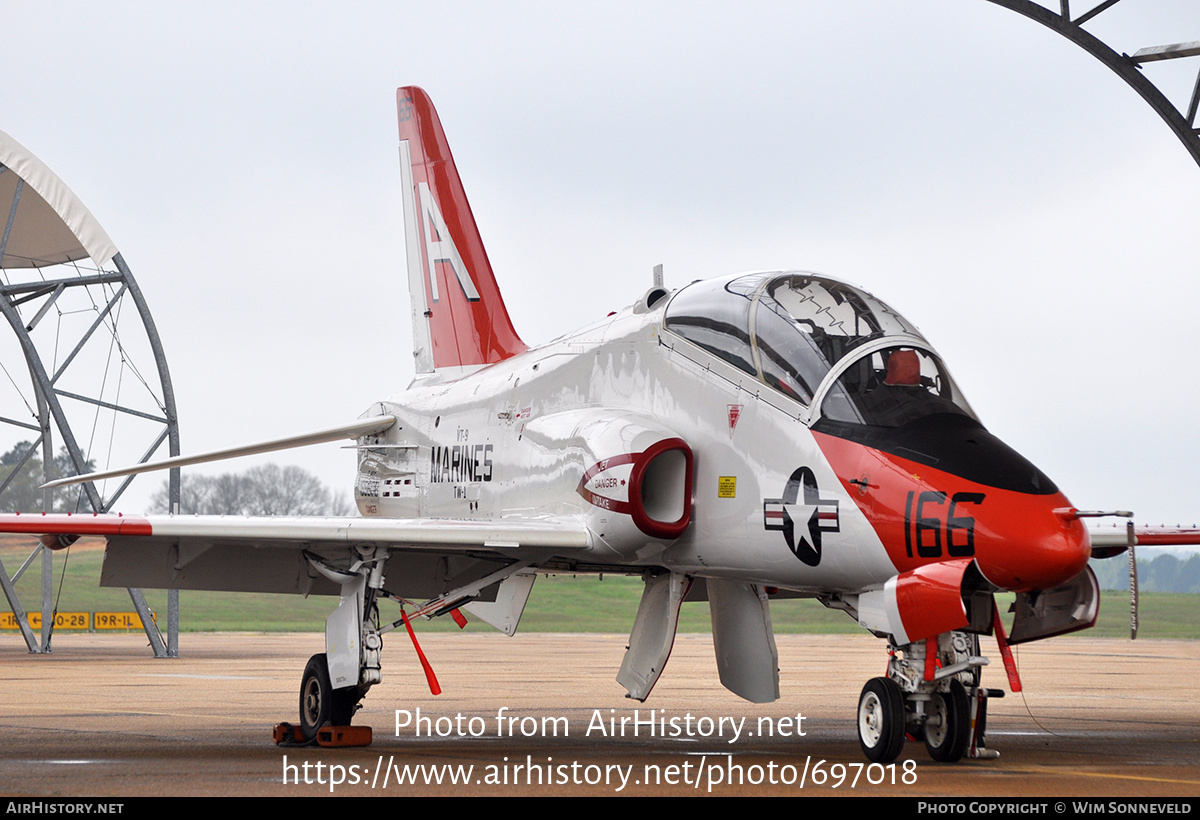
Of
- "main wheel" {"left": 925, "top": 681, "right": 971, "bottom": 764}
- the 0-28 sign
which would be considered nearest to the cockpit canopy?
the 0-28 sign

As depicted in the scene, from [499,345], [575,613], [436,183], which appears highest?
[436,183]

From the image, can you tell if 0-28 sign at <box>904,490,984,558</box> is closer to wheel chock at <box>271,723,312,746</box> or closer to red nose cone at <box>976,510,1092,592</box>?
red nose cone at <box>976,510,1092,592</box>

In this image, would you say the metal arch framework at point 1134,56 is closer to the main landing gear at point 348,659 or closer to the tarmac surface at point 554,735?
the tarmac surface at point 554,735

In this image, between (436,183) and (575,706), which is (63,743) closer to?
(575,706)

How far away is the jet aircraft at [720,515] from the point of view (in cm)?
700

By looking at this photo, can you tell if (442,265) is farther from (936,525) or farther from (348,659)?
(936,525)

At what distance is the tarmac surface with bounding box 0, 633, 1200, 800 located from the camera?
6945 mm

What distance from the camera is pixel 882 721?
7.18 meters

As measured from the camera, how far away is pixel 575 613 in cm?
4544

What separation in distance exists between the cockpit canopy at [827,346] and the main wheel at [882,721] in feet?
4.66

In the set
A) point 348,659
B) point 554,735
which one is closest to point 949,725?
point 554,735

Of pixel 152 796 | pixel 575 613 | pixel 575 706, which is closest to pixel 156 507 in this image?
pixel 575 613

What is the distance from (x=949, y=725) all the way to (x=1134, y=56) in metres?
6.57

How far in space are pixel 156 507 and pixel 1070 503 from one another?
7209cm
